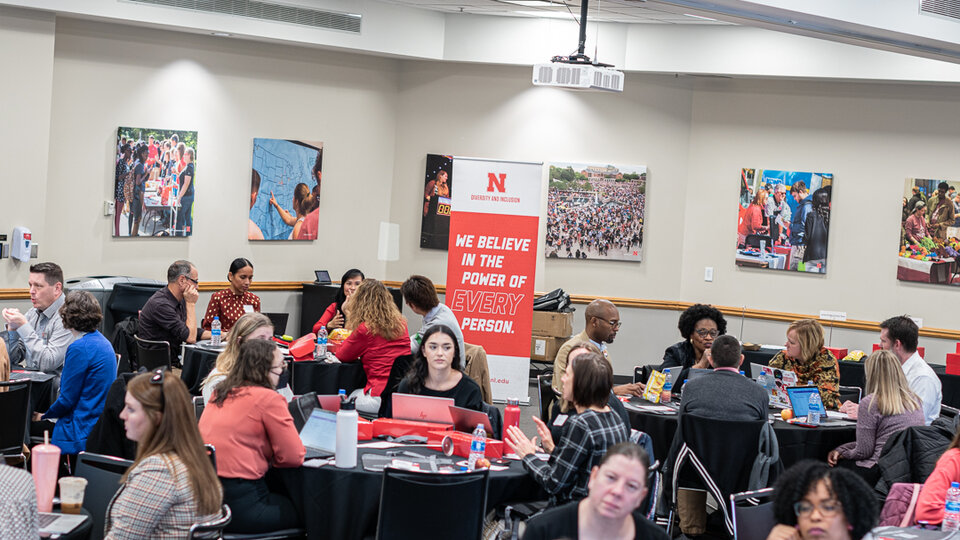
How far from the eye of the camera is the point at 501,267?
943 cm

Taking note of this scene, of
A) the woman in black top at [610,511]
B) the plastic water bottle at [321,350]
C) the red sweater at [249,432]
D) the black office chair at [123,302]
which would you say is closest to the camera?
the woman in black top at [610,511]

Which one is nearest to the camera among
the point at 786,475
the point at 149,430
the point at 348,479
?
the point at 786,475

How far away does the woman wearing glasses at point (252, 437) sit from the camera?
14.4 ft

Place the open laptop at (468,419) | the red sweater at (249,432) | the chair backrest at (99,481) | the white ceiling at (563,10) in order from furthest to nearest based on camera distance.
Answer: the white ceiling at (563,10) → the open laptop at (468,419) → the red sweater at (249,432) → the chair backrest at (99,481)

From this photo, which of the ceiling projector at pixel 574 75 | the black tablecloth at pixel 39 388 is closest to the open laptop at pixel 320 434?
the black tablecloth at pixel 39 388

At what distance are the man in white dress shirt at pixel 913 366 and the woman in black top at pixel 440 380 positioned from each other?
297 centimetres

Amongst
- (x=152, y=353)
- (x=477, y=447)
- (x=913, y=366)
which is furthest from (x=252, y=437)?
(x=913, y=366)

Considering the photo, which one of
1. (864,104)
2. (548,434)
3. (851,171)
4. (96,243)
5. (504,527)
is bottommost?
(504,527)

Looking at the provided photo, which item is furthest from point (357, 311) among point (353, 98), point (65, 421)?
point (353, 98)

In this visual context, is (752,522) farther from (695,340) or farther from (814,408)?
(695,340)

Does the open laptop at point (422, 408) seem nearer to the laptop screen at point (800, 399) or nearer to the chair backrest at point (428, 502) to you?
the chair backrest at point (428, 502)

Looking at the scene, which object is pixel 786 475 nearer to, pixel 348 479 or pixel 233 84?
pixel 348 479

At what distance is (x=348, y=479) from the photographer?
14.9 ft

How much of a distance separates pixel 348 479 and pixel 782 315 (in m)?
7.68
